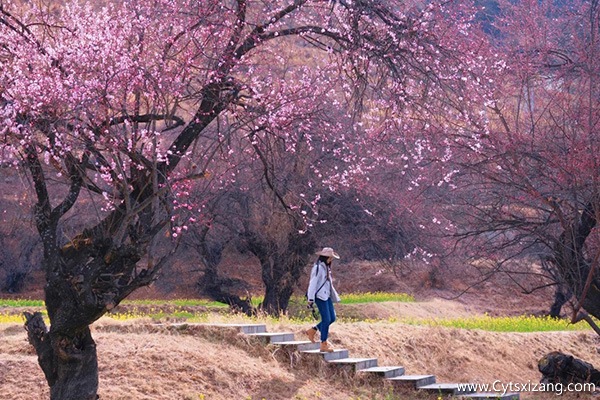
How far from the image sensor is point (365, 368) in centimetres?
1427

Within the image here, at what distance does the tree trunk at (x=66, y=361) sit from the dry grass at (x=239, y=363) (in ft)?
2.45

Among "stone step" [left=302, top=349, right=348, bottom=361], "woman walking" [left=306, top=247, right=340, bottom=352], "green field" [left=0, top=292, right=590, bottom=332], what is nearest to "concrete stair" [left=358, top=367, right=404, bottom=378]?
"stone step" [left=302, top=349, right=348, bottom=361]

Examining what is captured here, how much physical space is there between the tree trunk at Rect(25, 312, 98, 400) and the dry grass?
75cm

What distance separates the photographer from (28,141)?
9.23 m

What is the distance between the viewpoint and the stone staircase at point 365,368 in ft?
45.7

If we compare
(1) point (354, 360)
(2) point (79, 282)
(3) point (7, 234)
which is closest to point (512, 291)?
(3) point (7, 234)

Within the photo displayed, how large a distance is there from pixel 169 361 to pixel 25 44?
189 inches

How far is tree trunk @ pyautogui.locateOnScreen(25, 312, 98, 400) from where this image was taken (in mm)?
10219

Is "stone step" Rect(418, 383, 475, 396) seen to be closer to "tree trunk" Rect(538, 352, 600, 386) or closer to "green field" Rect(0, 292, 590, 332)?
"tree trunk" Rect(538, 352, 600, 386)

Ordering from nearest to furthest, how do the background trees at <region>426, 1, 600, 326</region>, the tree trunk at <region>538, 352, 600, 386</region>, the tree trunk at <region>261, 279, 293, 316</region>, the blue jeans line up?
the background trees at <region>426, 1, 600, 326</region>
the blue jeans
the tree trunk at <region>538, 352, 600, 386</region>
the tree trunk at <region>261, 279, 293, 316</region>

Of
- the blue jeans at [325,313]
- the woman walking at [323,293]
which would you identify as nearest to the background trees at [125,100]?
the woman walking at [323,293]

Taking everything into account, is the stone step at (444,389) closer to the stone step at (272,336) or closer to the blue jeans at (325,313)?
the blue jeans at (325,313)

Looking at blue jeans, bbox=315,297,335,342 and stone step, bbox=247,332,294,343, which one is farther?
stone step, bbox=247,332,294,343

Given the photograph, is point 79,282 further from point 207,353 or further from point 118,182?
point 207,353
